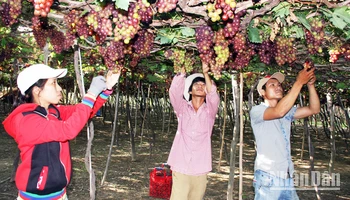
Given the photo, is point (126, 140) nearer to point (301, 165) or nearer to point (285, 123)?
point (301, 165)

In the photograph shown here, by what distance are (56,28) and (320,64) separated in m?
3.91

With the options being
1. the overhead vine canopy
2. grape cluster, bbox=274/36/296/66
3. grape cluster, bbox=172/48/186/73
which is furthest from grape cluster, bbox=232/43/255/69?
grape cluster, bbox=172/48/186/73

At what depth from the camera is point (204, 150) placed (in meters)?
3.78

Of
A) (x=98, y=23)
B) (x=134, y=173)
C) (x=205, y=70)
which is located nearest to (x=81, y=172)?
(x=134, y=173)

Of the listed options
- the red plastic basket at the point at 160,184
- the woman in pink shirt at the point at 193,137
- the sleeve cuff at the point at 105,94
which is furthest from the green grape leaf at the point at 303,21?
the red plastic basket at the point at 160,184

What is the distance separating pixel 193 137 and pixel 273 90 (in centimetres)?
98

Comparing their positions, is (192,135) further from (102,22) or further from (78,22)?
(102,22)

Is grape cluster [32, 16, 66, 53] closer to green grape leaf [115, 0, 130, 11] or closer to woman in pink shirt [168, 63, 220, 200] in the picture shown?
woman in pink shirt [168, 63, 220, 200]

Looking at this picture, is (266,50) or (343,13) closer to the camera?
(343,13)

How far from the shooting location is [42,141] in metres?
2.42

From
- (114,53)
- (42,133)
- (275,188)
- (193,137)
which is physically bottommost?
(275,188)

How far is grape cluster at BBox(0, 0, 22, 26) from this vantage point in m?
2.60

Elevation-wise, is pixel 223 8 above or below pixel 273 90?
above

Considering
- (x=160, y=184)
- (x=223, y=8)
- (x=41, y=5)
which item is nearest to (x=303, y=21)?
(x=223, y=8)
